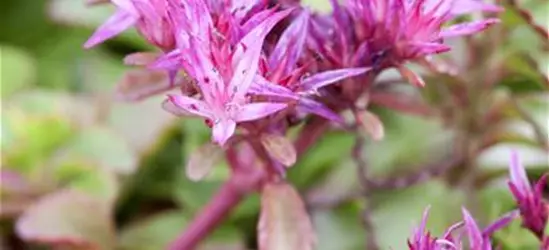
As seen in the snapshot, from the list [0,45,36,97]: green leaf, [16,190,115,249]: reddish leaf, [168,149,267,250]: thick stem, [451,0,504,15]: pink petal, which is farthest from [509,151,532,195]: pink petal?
[0,45,36,97]: green leaf

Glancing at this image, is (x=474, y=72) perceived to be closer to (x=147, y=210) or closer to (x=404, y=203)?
(x=404, y=203)

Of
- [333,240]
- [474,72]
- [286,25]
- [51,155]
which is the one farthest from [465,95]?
[51,155]

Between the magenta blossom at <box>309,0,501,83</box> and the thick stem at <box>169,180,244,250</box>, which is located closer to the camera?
the magenta blossom at <box>309,0,501,83</box>

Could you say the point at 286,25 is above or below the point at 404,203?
above

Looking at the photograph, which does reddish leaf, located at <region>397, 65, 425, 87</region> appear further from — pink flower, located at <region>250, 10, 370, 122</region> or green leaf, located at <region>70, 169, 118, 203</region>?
green leaf, located at <region>70, 169, 118, 203</region>

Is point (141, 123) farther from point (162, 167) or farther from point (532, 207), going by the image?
point (532, 207)

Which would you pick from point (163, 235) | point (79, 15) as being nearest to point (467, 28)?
point (163, 235)

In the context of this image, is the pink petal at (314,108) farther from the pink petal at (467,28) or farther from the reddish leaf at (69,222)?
the reddish leaf at (69,222)

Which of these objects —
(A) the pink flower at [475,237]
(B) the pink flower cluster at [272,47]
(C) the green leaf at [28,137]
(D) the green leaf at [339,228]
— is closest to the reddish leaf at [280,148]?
(B) the pink flower cluster at [272,47]
